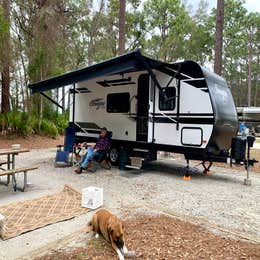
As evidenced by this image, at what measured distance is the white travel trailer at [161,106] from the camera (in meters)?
6.17

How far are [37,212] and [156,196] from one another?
6.90 ft

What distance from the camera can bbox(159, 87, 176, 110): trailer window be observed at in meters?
6.70

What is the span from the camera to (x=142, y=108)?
7.39 metres

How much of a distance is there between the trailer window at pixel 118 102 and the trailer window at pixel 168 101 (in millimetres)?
1103

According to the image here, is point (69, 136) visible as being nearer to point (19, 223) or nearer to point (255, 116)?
point (19, 223)

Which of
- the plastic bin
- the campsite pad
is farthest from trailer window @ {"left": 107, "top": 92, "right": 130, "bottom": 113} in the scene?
the plastic bin

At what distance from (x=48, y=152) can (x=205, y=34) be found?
20.7 meters

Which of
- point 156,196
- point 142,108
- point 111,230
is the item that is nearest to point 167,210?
point 156,196

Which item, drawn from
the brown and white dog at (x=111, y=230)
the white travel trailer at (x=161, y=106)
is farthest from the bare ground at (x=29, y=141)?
the brown and white dog at (x=111, y=230)

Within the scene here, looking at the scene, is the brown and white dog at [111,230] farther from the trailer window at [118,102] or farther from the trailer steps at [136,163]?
the trailer window at [118,102]

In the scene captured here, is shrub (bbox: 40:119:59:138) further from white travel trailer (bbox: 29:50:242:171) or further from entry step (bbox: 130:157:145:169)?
entry step (bbox: 130:157:145:169)

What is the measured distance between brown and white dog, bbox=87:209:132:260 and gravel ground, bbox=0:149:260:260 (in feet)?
1.24

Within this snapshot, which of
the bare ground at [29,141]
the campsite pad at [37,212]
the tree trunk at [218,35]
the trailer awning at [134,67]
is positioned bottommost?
the campsite pad at [37,212]

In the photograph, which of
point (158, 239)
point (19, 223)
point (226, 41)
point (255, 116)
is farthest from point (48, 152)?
point (226, 41)
